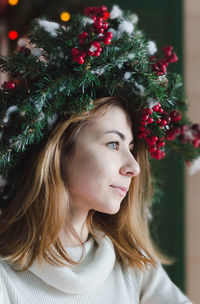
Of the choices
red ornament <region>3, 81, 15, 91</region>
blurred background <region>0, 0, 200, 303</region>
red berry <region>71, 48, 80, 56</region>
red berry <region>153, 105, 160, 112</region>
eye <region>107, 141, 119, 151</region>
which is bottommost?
blurred background <region>0, 0, 200, 303</region>

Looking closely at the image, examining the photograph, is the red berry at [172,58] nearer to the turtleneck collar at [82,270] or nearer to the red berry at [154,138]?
the red berry at [154,138]

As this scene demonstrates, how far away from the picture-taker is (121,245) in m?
1.26

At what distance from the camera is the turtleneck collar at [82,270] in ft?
3.55

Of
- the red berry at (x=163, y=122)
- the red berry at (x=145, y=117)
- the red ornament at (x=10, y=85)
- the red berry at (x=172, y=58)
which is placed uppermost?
the red ornament at (x=10, y=85)

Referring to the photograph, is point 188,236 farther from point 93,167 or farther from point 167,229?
point 93,167

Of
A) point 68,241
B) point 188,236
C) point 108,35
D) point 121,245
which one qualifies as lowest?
point 188,236

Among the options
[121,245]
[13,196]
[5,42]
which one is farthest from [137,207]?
[5,42]

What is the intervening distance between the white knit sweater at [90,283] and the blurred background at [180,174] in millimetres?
553

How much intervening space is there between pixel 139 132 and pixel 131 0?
83 centimetres

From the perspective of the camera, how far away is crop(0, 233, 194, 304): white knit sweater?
3.54 feet

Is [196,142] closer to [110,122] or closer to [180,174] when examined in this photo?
[110,122]

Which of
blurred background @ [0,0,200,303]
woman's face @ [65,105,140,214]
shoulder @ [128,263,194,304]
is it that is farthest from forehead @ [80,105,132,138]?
blurred background @ [0,0,200,303]

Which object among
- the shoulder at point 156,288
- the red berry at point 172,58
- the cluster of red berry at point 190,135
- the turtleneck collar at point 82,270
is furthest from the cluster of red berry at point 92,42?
the shoulder at point 156,288

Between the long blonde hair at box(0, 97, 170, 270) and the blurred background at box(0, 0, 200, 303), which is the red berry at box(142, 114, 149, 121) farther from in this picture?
the blurred background at box(0, 0, 200, 303)
